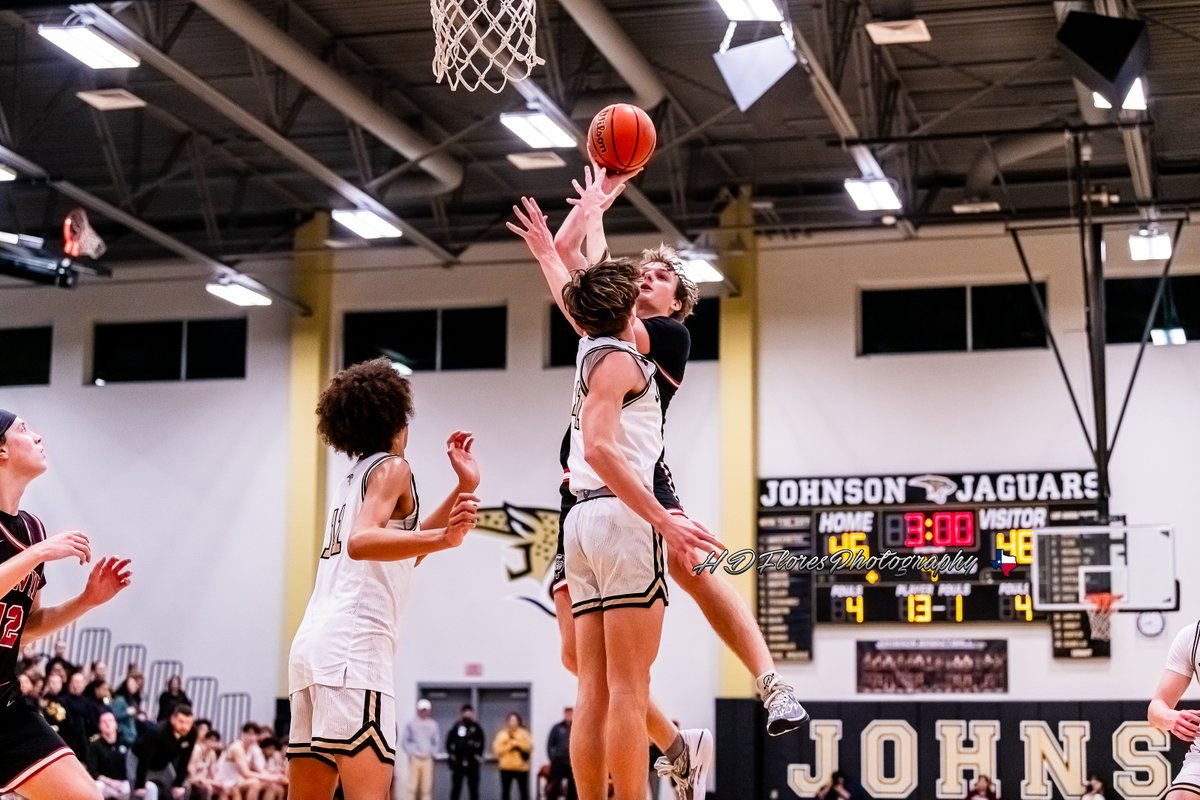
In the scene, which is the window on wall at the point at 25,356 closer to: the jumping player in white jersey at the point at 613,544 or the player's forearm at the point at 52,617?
the player's forearm at the point at 52,617

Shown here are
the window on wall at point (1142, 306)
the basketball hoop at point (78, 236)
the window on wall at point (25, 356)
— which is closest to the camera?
the basketball hoop at point (78, 236)

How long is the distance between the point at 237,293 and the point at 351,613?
55.7ft

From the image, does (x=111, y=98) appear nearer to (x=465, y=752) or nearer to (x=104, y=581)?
(x=465, y=752)

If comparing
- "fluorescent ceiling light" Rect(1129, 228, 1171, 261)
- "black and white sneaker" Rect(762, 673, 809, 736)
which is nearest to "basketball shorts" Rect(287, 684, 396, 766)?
"black and white sneaker" Rect(762, 673, 809, 736)

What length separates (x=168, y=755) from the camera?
18484 mm

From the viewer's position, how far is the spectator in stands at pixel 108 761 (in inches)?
658

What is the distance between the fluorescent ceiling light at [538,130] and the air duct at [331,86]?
208 cm

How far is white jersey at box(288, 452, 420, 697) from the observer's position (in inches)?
211

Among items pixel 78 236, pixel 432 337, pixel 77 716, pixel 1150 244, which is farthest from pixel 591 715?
pixel 432 337

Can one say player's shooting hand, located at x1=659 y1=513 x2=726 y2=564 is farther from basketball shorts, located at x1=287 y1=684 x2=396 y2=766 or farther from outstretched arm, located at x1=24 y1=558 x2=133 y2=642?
outstretched arm, located at x1=24 y1=558 x2=133 y2=642

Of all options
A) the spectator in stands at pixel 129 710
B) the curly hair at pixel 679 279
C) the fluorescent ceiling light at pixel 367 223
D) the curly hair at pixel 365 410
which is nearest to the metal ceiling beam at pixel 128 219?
the fluorescent ceiling light at pixel 367 223

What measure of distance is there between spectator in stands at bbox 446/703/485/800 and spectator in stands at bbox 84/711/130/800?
5.43m

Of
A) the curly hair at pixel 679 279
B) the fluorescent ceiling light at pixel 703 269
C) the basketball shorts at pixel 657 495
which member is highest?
the fluorescent ceiling light at pixel 703 269

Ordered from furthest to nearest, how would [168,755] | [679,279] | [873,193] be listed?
[168,755] → [873,193] → [679,279]
